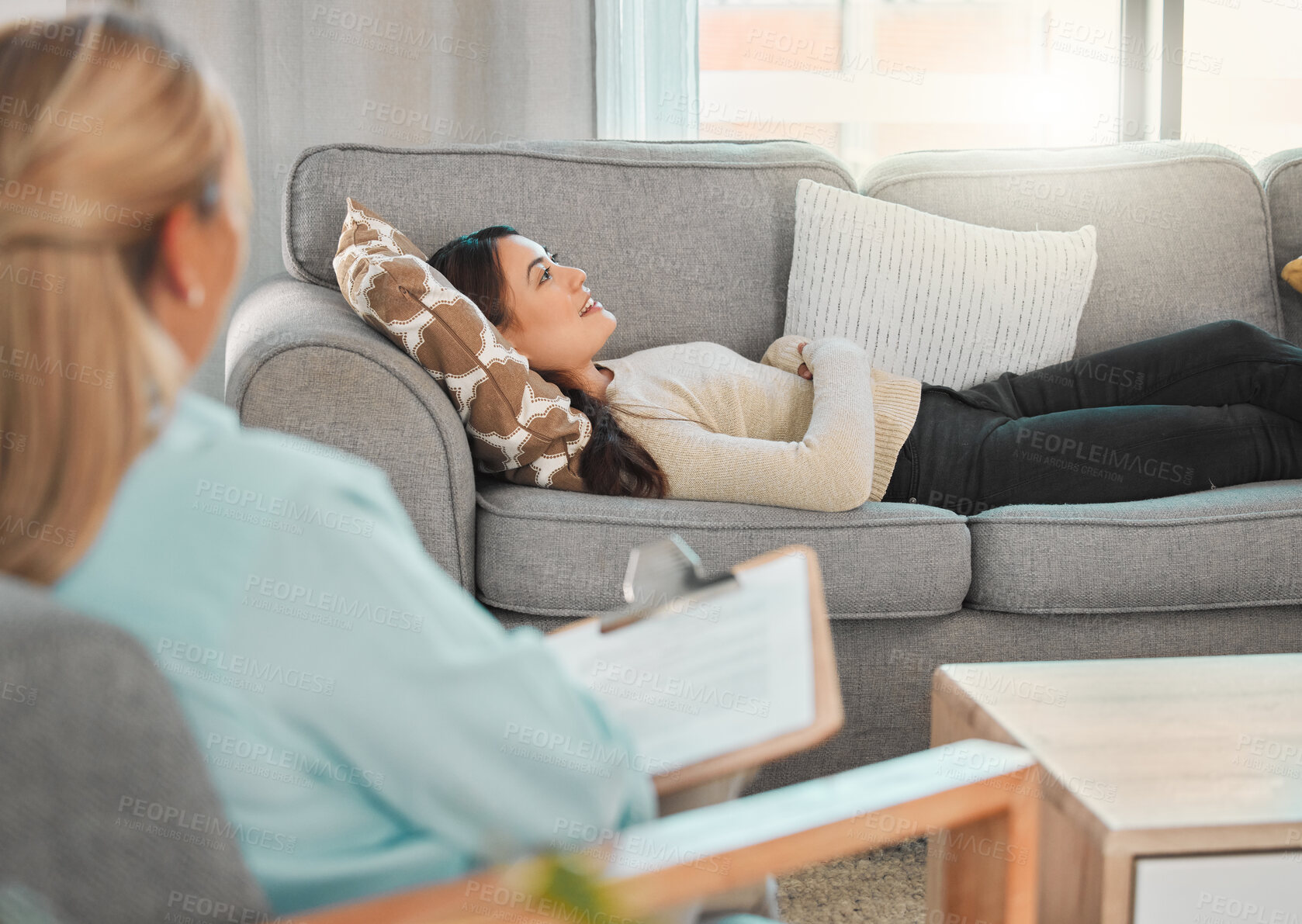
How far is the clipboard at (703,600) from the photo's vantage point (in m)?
0.55

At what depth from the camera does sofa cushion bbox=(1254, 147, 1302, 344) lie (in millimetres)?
2057

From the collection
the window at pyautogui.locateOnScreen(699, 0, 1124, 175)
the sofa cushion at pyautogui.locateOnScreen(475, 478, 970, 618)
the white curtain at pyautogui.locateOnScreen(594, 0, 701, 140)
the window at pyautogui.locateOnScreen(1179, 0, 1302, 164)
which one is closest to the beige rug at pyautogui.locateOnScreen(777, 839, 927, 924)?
the sofa cushion at pyautogui.locateOnScreen(475, 478, 970, 618)

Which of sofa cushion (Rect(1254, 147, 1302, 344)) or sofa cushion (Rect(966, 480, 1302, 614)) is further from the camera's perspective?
sofa cushion (Rect(1254, 147, 1302, 344))

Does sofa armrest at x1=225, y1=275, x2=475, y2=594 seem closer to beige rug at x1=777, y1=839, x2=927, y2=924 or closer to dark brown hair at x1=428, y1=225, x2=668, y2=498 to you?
dark brown hair at x1=428, y1=225, x2=668, y2=498

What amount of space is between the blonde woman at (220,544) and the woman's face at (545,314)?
45.3 inches

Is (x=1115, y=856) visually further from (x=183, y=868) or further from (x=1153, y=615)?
(x=1153, y=615)

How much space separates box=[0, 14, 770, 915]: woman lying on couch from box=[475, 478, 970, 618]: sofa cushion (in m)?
0.88

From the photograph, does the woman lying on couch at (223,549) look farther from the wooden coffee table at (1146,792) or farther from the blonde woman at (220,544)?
the wooden coffee table at (1146,792)

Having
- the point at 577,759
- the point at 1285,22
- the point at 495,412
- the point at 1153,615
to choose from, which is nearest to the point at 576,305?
the point at 495,412

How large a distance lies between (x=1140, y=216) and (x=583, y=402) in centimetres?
120

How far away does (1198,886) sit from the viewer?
730mm

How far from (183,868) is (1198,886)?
0.66 m

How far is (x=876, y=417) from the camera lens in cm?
168

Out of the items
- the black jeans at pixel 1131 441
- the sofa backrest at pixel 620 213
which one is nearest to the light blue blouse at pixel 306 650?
the black jeans at pixel 1131 441
